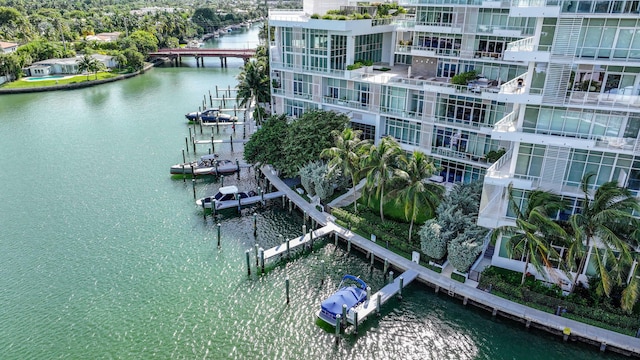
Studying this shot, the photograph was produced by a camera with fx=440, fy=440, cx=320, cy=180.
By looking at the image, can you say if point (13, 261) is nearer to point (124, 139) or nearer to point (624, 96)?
point (124, 139)

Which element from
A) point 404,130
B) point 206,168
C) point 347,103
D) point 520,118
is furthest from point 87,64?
point 520,118

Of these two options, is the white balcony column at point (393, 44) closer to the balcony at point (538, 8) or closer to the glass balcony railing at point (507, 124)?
the glass balcony railing at point (507, 124)

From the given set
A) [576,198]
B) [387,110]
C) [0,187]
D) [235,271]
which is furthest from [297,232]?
[0,187]

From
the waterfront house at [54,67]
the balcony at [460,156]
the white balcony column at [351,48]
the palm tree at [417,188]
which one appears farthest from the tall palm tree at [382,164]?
the waterfront house at [54,67]

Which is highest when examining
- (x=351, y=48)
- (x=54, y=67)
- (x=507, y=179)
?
(x=351, y=48)

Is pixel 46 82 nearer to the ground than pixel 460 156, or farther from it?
nearer to the ground

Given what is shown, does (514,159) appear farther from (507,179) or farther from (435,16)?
(435,16)

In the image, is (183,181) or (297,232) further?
(183,181)
